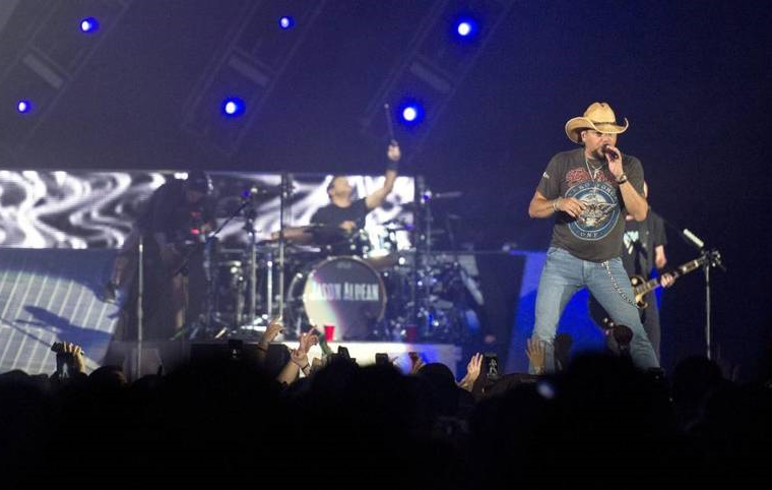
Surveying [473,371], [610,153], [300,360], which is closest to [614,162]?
[610,153]

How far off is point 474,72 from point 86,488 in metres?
12.8

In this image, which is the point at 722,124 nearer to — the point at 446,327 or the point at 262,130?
the point at 446,327

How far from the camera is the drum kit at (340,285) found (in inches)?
537

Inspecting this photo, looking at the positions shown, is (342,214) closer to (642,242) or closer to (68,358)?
(642,242)

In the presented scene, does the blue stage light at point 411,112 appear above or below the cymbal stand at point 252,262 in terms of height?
above

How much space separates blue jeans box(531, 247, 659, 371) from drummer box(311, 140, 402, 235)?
19.8 feet

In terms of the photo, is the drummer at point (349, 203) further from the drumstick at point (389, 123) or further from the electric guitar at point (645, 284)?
the electric guitar at point (645, 284)

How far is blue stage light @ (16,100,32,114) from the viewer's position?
50.4 ft

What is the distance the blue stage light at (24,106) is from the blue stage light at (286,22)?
11.4 feet

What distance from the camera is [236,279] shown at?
1407cm

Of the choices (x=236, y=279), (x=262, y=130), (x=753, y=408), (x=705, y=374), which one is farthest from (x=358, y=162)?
(x=753, y=408)

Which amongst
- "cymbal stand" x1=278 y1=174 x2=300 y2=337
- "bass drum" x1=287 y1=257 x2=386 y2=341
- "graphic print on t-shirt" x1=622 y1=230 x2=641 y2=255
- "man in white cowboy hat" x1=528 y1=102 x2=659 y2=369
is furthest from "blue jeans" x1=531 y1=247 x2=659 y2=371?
"bass drum" x1=287 y1=257 x2=386 y2=341

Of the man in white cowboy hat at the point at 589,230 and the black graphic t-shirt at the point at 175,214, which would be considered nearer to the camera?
the man in white cowboy hat at the point at 589,230

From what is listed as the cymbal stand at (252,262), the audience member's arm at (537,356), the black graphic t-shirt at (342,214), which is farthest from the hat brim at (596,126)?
the black graphic t-shirt at (342,214)
